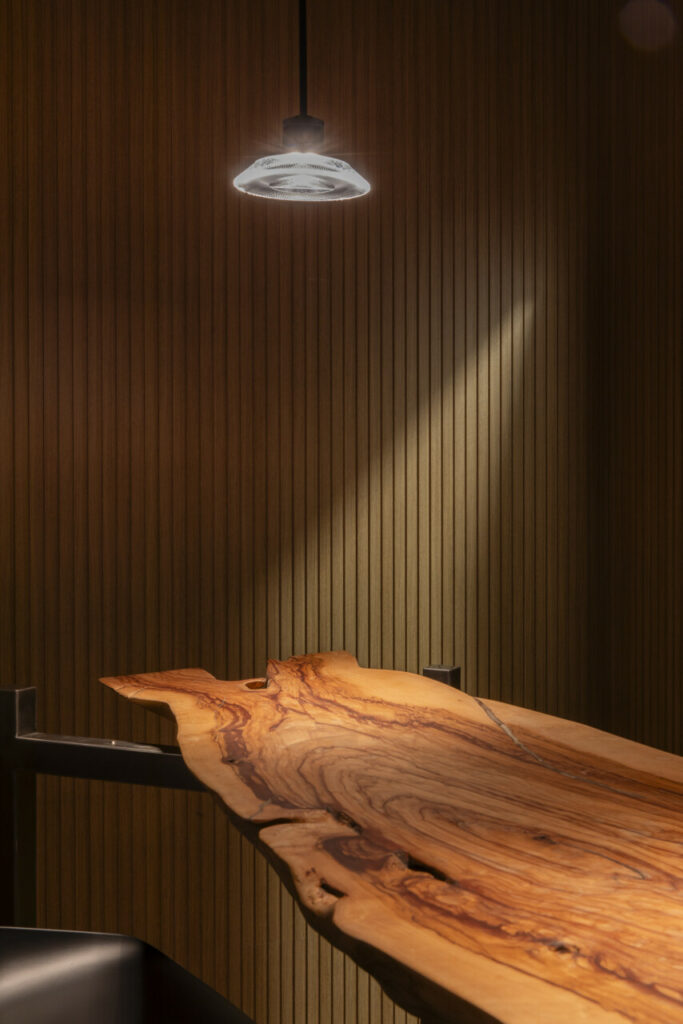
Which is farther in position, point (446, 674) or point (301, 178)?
point (301, 178)

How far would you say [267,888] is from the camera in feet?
8.59

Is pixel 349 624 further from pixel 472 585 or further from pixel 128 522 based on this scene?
pixel 128 522

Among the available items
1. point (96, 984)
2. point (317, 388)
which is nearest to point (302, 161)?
point (317, 388)

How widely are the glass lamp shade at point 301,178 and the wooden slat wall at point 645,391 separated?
1382mm

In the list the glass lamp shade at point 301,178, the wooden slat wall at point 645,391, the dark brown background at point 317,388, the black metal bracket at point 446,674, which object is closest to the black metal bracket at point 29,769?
the black metal bracket at point 446,674

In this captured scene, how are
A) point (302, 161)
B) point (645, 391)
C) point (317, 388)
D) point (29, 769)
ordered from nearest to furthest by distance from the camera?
point (29, 769), point (302, 161), point (317, 388), point (645, 391)

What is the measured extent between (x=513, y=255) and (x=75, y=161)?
141 cm

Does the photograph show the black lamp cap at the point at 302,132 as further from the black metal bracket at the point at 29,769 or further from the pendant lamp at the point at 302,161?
the black metal bracket at the point at 29,769

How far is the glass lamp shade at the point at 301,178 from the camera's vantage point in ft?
6.20

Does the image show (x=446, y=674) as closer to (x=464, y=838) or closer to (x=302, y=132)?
(x=464, y=838)

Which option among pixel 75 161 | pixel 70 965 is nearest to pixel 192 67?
pixel 75 161

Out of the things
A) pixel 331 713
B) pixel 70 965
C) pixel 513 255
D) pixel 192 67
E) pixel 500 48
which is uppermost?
pixel 500 48

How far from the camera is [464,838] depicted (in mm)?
1028

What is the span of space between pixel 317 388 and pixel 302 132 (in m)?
0.98
